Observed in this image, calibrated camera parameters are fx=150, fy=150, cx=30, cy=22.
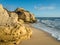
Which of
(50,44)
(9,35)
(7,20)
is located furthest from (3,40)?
(50,44)

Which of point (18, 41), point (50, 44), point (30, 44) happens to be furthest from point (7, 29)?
point (50, 44)

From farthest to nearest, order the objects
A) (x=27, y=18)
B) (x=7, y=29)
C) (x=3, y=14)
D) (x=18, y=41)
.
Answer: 1. (x=27, y=18)
2. (x=3, y=14)
3. (x=18, y=41)
4. (x=7, y=29)

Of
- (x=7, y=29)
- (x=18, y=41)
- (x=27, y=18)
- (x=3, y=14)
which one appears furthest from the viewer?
(x=27, y=18)

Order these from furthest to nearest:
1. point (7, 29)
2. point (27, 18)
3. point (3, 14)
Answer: point (27, 18) < point (3, 14) < point (7, 29)

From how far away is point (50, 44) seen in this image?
33.1 ft

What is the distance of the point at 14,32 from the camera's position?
9.23 metres

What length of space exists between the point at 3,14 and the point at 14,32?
217 cm

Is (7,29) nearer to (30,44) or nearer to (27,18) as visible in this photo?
(30,44)

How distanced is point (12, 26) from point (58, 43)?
3.46 m

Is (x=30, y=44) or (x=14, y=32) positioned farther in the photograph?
(x=30, y=44)

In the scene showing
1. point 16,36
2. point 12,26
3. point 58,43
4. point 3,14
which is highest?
point 3,14

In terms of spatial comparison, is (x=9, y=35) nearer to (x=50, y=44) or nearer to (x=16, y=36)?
(x=16, y=36)

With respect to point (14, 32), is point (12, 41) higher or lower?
lower

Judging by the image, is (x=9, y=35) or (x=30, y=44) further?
(x=30, y=44)
